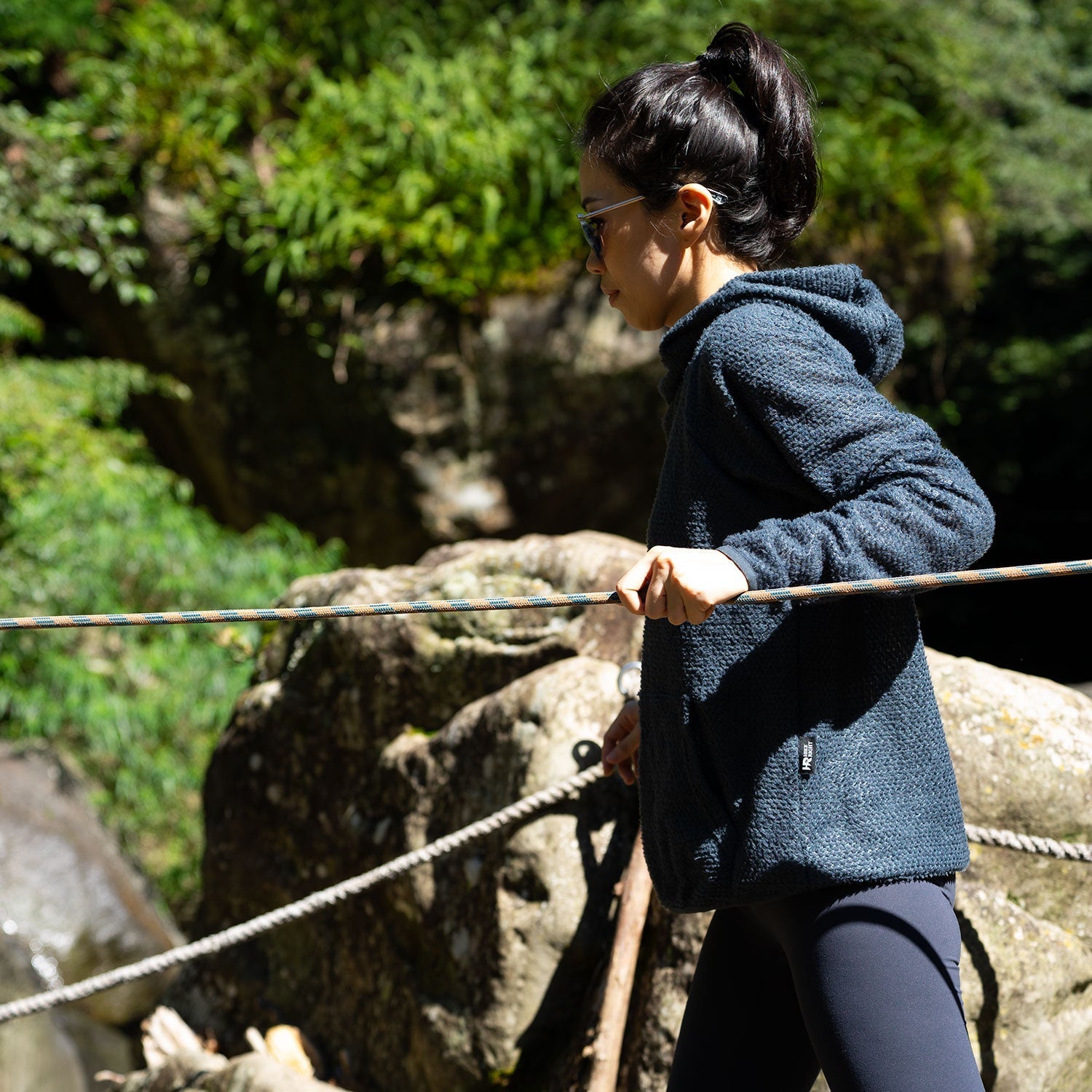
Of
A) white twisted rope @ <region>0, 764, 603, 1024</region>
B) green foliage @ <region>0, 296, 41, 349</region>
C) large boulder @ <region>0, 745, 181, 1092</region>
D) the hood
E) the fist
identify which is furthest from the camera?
green foliage @ <region>0, 296, 41, 349</region>

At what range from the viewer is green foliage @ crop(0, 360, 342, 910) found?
4602 millimetres

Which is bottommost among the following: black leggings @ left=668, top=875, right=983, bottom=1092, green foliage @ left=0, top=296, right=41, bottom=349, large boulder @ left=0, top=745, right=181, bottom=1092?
large boulder @ left=0, top=745, right=181, bottom=1092

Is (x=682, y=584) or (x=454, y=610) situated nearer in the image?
(x=682, y=584)

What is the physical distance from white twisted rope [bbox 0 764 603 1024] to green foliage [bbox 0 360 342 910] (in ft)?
7.42

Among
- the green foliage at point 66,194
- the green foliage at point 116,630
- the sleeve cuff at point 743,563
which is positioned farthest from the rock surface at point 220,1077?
the green foliage at point 66,194

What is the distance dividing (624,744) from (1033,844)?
717mm

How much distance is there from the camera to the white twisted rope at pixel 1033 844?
1.85m

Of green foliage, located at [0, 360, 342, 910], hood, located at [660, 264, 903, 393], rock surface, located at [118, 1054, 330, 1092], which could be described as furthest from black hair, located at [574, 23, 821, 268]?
green foliage, located at [0, 360, 342, 910]

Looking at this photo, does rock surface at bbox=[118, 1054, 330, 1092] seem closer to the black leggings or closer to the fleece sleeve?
the black leggings

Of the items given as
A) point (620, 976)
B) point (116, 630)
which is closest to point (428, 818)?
point (620, 976)

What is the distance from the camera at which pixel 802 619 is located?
1261 millimetres

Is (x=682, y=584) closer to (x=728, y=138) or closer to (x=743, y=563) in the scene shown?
(x=743, y=563)

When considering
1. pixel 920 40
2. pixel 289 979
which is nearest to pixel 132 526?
pixel 289 979

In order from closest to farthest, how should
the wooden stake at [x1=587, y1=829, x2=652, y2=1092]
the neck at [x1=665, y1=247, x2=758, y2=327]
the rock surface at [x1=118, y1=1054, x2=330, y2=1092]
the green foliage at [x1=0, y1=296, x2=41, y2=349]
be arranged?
1. the neck at [x1=665, y1=247, x2=758, y2=327]
2. the wooden stake at [x1=587, y1=829, x2=652, y2=1092]
3. the rock surface at [x1=118, y1=1054, x2=330, y2=1092]
4. the green foliage at [x1=0, y1=296, x2=41, y2=349]
